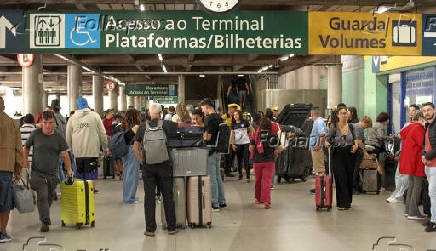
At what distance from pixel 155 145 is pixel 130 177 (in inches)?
122

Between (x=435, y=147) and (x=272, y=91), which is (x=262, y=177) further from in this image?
(x=272, y=91)

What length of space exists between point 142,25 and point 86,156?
2.33 meters

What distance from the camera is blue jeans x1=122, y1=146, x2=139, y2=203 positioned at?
10211mm

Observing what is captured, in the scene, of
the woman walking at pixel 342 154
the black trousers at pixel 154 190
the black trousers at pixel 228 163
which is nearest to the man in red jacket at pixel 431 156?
the woman walking at pixel 342 154

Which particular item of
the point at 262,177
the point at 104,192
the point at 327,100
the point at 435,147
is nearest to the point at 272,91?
the point at 327,100

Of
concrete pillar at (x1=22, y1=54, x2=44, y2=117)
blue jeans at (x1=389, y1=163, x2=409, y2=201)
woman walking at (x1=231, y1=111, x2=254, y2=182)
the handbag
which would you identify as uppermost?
concrete pillar at (x1=22, y1=54, x2=44, y2=117)

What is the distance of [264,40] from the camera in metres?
9.45

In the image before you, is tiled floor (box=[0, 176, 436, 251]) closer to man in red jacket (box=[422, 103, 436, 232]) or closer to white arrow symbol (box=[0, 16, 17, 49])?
man in red jacket (box=[422, 103, 436, 232])

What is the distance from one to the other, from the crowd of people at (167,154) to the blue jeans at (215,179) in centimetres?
2

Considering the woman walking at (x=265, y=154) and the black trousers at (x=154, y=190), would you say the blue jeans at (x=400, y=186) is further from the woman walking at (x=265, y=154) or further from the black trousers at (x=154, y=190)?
the black trousers at (x=154, y=190)

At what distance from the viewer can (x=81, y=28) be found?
935 centimetres

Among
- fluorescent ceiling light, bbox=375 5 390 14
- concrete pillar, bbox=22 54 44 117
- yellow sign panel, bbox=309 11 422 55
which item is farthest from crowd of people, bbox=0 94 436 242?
concrete pillar, bbox=22 54 44 117

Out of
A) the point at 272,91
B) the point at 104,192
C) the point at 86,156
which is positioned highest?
the point at 272,91

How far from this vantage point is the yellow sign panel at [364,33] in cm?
957
